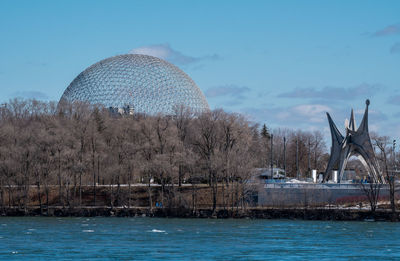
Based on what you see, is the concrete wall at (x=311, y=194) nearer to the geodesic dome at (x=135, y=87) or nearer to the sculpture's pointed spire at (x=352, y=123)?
the sculpture's pointed spire at (x=352, y=123)

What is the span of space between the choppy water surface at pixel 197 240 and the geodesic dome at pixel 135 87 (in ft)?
243

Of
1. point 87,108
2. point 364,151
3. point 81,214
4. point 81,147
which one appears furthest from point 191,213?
point 87,108

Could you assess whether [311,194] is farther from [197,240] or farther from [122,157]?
[197,240]

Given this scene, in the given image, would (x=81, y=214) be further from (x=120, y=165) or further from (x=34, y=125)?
(x=34, y=125)

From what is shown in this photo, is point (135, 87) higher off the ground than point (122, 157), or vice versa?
point (135, 87)

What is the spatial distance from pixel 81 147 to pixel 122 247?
4148 cm

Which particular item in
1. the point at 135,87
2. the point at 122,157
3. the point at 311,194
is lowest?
the point at 311,194

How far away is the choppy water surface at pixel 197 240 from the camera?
1731 inches

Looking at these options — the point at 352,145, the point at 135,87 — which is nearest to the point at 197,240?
the point at 352,145

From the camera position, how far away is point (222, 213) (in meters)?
75.5

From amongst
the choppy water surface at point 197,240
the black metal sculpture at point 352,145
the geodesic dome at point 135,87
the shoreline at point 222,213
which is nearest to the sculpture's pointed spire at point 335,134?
the black metal sculpture at point 352,145

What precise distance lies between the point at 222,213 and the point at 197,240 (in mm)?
23986

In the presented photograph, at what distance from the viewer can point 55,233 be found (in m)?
57.2

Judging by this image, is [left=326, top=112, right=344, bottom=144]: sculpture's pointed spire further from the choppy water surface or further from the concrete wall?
the choppy water surface
